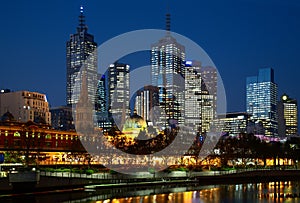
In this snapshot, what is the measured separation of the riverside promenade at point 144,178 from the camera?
48494 millimetres

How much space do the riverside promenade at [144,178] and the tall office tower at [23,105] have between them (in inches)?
4365

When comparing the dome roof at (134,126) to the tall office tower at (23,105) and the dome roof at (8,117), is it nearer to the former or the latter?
the tall office tower at (23,105)

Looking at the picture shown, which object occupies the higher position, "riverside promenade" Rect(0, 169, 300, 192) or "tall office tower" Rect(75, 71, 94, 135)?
"tall office tower" Rect(75, 71, 94, 135)

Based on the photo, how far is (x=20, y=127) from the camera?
111 metres

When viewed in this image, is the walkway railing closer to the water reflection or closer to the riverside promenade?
the riverside promenade

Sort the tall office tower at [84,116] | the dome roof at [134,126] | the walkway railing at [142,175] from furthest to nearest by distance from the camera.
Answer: the dome roof at [134,126], the tall office tower at [84,116], the walkway railing at [142,175]

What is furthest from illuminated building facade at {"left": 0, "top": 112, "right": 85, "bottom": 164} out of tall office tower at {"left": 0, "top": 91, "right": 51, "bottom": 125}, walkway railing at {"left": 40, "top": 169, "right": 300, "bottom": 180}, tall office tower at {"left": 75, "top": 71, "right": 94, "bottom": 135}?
tall office tower at {"left": 0, "top": 91, "right": 51, "bottom": 125}

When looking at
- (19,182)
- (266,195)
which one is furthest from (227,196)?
(19,182)

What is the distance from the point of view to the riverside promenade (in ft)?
159

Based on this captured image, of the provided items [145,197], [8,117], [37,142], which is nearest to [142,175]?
[145,197]

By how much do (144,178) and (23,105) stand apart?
12676 cm

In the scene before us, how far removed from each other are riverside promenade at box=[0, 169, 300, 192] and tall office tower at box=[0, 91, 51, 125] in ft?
364

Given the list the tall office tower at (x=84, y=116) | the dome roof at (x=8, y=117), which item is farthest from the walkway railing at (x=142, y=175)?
the dome roof at (x=8, y=117)

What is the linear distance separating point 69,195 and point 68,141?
8271 centimetres
